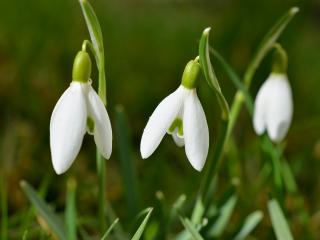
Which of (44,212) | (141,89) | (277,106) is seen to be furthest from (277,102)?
(141,89)

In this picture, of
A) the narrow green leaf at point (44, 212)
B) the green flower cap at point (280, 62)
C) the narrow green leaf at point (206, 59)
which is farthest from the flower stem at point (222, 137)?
the narrow green leaf at point (44, 212)

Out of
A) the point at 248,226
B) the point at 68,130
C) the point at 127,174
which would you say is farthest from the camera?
the point at 127,174

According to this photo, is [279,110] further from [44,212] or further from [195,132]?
[44,212]

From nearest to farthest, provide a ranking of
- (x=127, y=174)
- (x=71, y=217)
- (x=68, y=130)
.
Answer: (x=68, y=130) → (x=71, y=217) → (x=127, y=174)

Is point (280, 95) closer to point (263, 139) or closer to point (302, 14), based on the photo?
point (263, 139)

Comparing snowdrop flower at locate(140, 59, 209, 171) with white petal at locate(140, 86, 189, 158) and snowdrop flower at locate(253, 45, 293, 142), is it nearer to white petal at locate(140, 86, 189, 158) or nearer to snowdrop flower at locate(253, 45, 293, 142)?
white petal at locate(140, 86, 189, 158)

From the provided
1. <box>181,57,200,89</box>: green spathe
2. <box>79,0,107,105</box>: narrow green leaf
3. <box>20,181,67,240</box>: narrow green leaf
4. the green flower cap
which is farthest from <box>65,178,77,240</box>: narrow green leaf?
the green flower cap

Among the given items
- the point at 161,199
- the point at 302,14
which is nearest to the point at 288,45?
the point at 302,14
